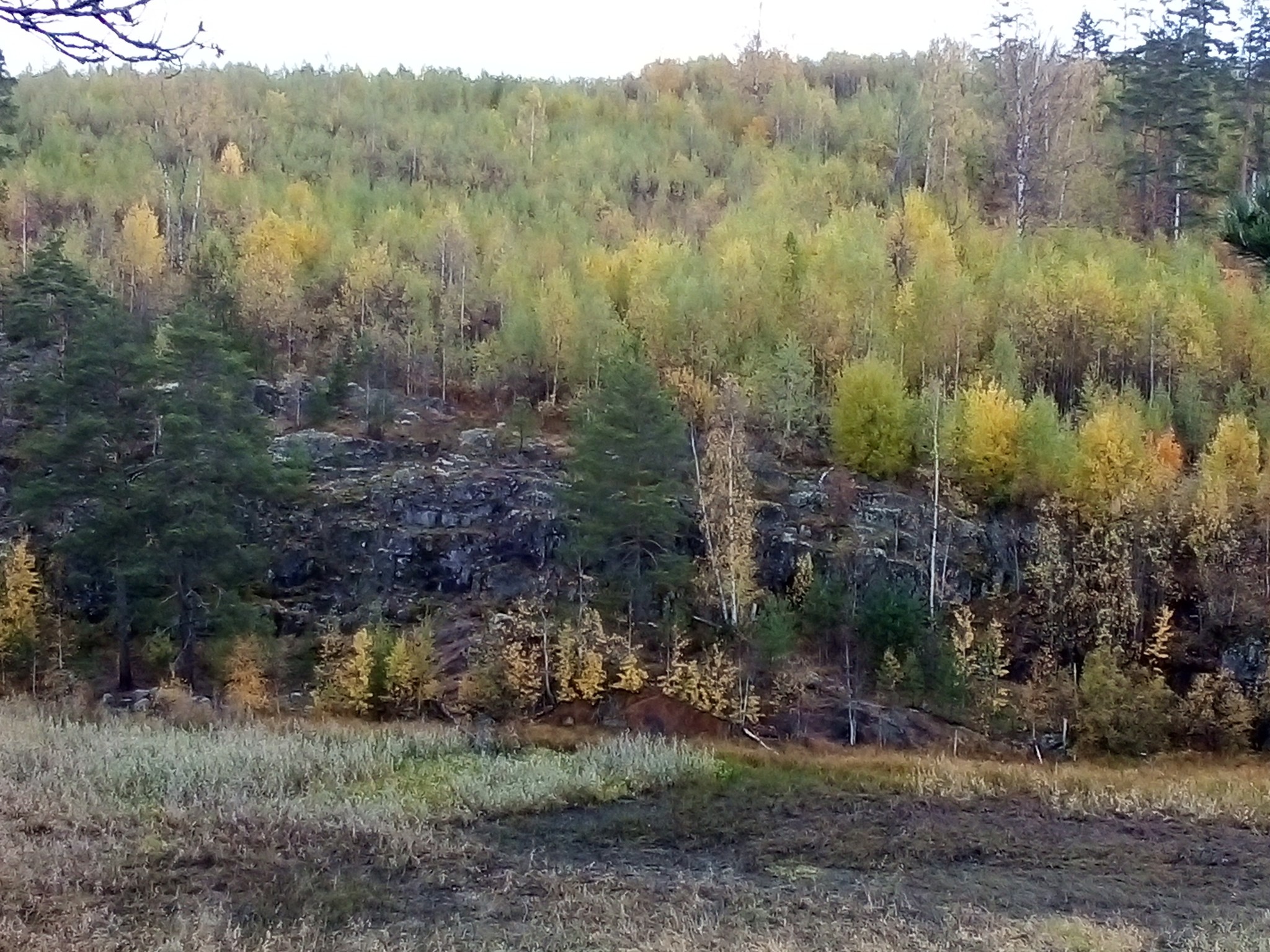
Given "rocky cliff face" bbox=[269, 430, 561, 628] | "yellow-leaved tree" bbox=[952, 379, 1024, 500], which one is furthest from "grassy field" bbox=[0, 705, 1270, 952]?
"yellow-leaved tree" bbox=[952, 379, 1024, 500]

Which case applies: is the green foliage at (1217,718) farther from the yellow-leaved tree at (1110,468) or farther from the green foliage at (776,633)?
the green foliage at (776,633)

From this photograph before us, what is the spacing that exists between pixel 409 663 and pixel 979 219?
39.8m

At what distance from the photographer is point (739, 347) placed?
39750mm

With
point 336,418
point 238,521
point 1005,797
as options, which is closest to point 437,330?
point 336,418

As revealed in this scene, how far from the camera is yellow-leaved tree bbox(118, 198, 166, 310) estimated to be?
49.0m

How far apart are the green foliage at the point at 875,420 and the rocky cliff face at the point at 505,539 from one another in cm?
73

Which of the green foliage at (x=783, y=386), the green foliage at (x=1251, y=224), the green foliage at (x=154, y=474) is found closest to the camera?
the green foliage at (x=1251, y=224)

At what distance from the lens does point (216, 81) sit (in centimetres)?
8206

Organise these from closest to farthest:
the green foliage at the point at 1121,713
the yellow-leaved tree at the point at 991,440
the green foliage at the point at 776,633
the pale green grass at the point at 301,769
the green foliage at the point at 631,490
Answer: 1. the pale green grass at the point at 301,769
2. the green foliage at the point at 1121,713
3. the green foliage at the point at 776,633
4. the green foliage at the point at 631,490
5. the yellow-leaved tree at the point at 991,440

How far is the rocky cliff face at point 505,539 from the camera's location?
32.4 metres

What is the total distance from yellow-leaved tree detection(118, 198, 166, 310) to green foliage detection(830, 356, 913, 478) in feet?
96.8

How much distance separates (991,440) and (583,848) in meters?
23.5

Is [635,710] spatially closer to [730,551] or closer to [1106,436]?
[730,551]

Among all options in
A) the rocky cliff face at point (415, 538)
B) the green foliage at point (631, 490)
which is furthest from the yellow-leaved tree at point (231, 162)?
the green foliage at point (631, 490)
